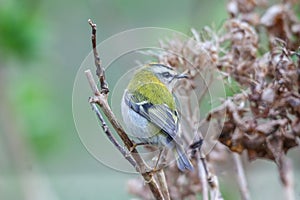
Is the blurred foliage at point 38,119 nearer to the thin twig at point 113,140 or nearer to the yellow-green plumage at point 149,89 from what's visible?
the yellow-green plumage at point 149,89

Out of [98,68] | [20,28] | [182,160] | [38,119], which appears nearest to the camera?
[98,68]

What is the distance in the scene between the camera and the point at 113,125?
3.51ft

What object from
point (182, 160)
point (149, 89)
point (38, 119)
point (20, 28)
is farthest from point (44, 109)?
point (182, 160)

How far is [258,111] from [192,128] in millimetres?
124

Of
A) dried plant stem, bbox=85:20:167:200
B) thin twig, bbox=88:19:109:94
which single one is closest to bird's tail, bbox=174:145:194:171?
dried plant stem, bbox=85:20:167:200

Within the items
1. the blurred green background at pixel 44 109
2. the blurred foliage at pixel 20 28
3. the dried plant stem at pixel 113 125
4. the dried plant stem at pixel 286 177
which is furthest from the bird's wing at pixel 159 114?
the blurred foliage at pixel 20 28

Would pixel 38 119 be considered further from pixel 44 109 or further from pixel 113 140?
pixel 113 140

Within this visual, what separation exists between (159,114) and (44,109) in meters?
1.42

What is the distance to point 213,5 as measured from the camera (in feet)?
8.48

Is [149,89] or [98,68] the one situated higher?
[149,89]

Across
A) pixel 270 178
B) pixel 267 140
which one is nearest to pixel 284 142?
pixel 267 140

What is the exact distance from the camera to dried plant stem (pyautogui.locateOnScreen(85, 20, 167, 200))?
1052mm

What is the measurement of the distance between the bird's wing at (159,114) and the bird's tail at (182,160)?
1 centimetres

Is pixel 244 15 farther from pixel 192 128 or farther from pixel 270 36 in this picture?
pixel 192 128
